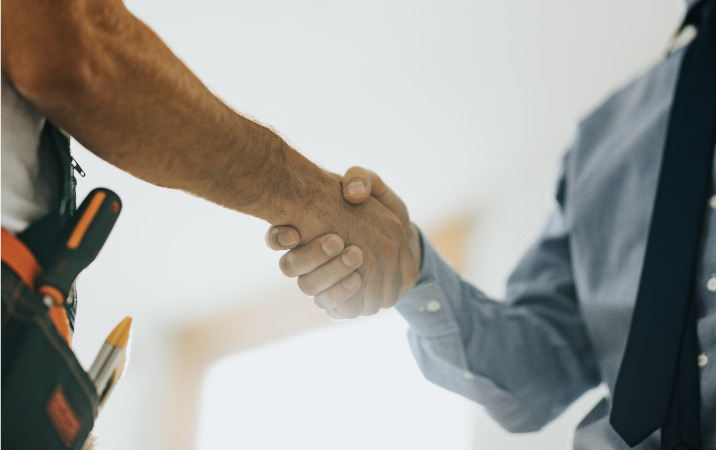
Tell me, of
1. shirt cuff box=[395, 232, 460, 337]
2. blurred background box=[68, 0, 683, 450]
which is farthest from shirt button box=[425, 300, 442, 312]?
blurred background box=[68, 0, 683, 450]

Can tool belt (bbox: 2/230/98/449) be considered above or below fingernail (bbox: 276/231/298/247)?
above

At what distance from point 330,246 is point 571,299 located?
0.49 metres

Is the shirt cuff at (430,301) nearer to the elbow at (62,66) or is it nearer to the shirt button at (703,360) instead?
the shirt button at (703,360)

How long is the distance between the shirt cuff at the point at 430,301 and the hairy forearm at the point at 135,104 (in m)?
0.30

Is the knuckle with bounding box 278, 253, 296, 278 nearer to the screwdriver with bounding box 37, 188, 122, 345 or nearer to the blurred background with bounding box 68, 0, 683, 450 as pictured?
the screwdriver with bounding box 37, 188, 122, 345

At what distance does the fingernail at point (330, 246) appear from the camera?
740mm

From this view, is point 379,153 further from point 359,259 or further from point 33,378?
point 33,378

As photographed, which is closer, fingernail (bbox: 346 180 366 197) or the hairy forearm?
the hairy forearm

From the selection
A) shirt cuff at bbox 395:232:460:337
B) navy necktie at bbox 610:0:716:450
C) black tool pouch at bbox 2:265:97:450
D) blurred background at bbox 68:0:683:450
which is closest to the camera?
black tool pouch at bbox 2:265:97:450

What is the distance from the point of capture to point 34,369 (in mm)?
398

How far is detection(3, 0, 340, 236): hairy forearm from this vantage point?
43cm

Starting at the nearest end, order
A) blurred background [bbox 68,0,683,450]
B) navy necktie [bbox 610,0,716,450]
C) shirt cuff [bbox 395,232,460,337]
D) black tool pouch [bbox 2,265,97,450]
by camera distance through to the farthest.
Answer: black tool pouch [bbox 2,265,97,450] < navy necktie [bbox 610,0,716,450] < shirt cuff [bbox 395,232,460,337] < blurred background [bbox 68,0,683,450]

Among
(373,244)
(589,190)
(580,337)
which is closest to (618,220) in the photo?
(589,190)

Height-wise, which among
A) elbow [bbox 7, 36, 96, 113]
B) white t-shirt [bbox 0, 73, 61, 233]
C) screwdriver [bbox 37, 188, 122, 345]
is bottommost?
screwdriver [bbox 37, 188, 122, 345]
